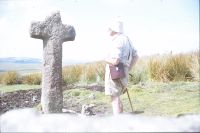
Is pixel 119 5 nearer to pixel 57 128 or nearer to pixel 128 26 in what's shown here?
pixel 128 26

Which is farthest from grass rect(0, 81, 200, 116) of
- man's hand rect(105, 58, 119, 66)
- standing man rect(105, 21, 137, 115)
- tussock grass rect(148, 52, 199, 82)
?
man's hand rect(105, 58, 119, 66)

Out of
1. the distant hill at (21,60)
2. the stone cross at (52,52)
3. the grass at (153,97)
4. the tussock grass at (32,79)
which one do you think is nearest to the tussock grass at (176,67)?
the grass at (153,97)

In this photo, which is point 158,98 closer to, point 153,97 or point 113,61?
point 153,97

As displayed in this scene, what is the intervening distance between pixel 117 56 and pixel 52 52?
0.66 metres

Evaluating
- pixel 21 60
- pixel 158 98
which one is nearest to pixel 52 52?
pixel 21 60

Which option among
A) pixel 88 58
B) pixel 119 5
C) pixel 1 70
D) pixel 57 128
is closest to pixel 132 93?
pixel 88 58

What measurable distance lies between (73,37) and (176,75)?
1.92 m

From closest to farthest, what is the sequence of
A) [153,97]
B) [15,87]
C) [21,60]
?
1. [21,60]
2. [153,97]
3. [15,87]

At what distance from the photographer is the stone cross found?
5547 mm

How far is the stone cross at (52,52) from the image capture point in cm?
555

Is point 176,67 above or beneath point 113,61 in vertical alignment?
beneath

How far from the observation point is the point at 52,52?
18.2ft

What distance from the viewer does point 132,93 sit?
21.5 ft

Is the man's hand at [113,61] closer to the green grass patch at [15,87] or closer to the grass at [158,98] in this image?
the grass at [158,98]
